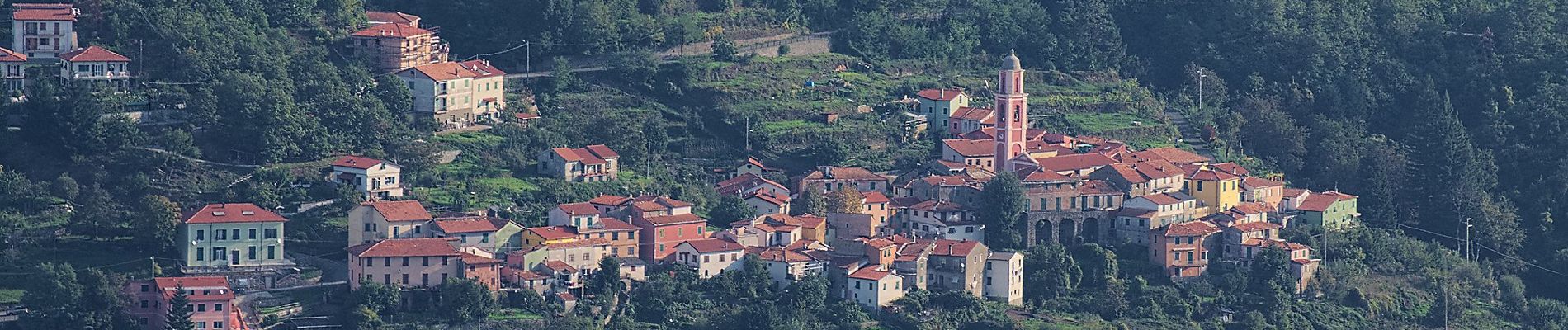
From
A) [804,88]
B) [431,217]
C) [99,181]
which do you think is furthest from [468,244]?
[804,88]

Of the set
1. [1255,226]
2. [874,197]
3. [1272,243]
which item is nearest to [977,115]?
[874,197]

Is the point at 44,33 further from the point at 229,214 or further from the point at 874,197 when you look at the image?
the point at 874,197

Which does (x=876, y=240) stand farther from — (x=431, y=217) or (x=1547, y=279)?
(x=1547, y=279)

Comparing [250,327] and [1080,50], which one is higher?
[1080,50]

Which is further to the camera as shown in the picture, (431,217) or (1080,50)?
(1080,50)

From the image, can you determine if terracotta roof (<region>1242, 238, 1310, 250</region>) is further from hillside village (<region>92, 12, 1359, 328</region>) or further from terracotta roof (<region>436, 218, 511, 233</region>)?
terracotta roof (<region>436, 218, 511, 233</region>)

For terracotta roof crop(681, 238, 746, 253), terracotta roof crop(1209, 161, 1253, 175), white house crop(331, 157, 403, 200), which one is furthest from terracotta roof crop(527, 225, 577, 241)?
terracotta roof crop(1209, 161, 1253, 175)
